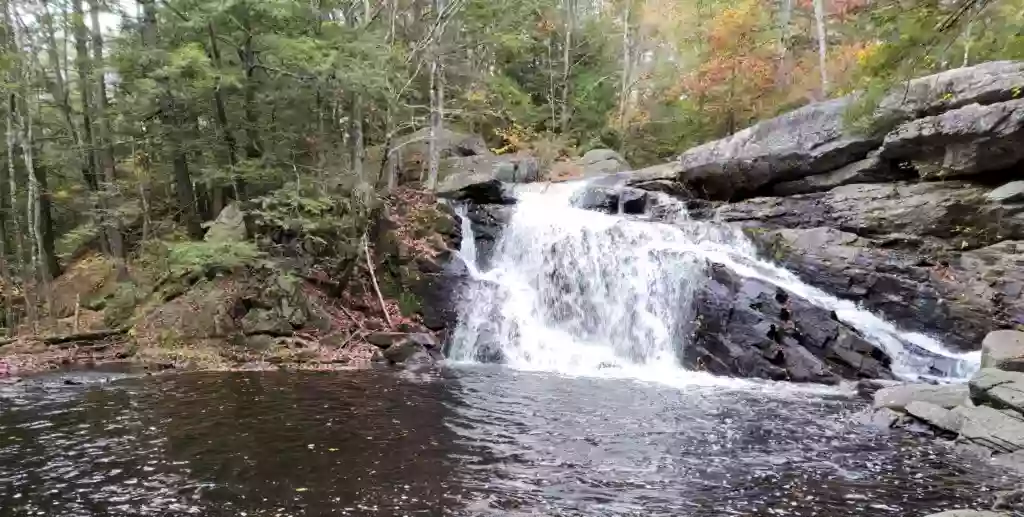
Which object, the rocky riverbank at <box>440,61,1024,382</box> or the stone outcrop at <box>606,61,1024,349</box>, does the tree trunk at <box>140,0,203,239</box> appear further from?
→ the stone outcrop at <box>606,61,1024,349</box>

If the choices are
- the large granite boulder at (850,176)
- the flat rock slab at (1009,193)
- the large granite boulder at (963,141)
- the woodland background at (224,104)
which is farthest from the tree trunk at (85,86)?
the flat rock slab at (1009,193)

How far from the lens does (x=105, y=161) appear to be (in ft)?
51.4

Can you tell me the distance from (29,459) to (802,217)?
16.0 m

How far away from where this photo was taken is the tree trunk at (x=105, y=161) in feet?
49.4

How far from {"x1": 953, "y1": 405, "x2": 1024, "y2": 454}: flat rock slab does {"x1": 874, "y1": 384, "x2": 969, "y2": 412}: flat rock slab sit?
0.70 meters

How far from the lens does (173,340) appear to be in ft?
40.9

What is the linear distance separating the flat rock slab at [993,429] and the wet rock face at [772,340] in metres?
3.64

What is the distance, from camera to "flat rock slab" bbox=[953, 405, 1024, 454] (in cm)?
661

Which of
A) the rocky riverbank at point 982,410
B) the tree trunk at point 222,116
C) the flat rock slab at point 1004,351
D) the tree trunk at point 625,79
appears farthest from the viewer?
the tree trunk at point 625,79

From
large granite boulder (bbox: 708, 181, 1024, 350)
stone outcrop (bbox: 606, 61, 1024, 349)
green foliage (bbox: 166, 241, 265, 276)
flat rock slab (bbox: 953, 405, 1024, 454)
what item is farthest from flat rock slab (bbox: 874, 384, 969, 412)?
green foliage (bbox: 166, 241, 265, 276)

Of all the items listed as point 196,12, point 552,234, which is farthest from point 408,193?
point 196,12

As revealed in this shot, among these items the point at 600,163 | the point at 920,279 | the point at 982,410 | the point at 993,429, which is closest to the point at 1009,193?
the point at 920,279

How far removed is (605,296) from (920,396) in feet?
22.6

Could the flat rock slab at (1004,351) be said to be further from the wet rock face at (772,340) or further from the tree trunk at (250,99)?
the tree trunk at (250,99)
